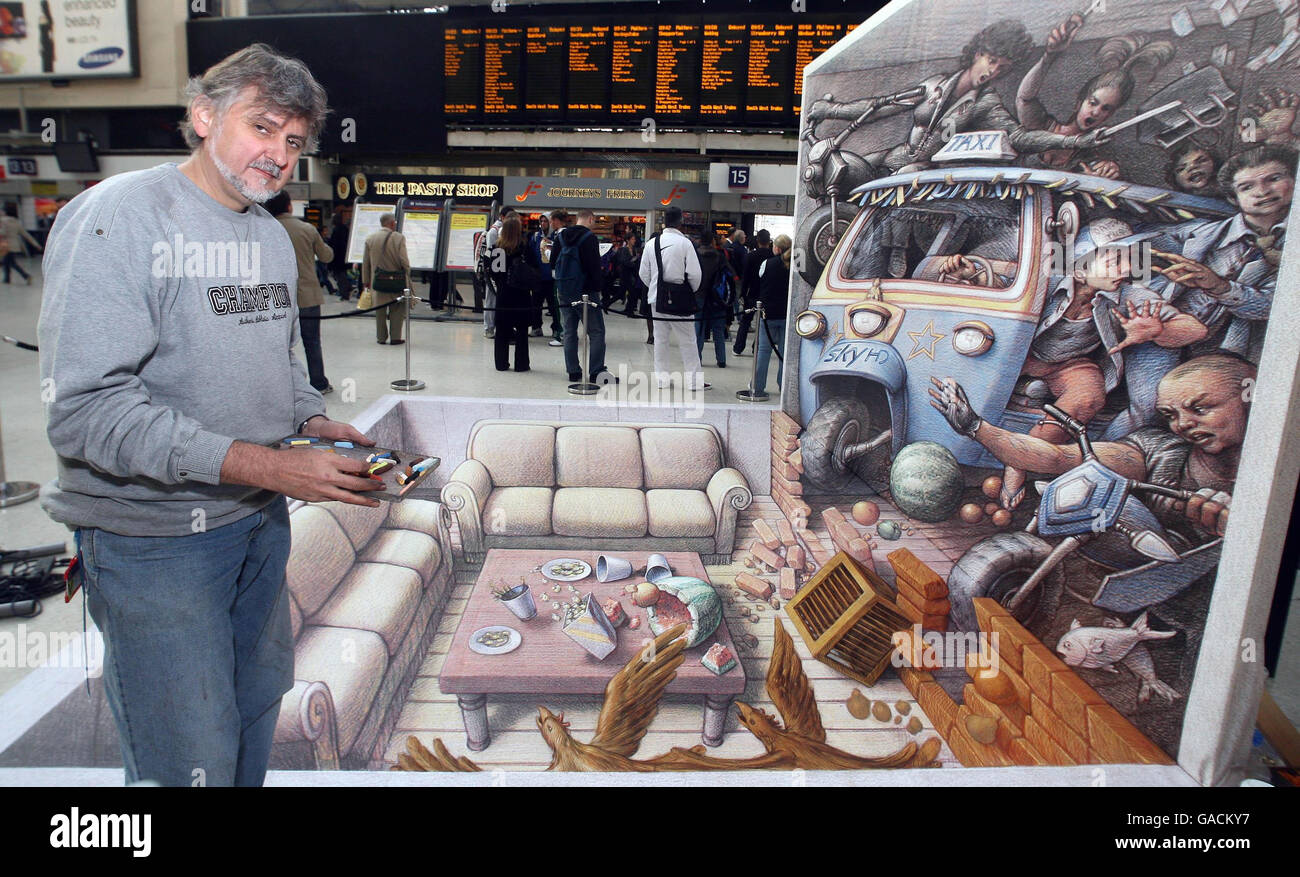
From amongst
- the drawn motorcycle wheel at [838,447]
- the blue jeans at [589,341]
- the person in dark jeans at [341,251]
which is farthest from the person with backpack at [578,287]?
the person in dark jeans at [341,251]

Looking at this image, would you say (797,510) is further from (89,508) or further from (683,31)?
(683,31)

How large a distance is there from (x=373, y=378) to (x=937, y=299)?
5378 millimetres

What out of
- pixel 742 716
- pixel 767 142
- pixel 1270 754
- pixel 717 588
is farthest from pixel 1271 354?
pixel 767 142

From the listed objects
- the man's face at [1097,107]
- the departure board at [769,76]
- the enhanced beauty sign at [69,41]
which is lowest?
the man's face at [1097,107]

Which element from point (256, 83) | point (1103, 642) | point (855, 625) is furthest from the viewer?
point (855, 625)

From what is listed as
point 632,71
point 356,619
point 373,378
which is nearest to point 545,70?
point 632,71

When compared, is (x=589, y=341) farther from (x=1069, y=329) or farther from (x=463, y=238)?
(x=1069, y=329)

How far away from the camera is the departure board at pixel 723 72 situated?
10055mm

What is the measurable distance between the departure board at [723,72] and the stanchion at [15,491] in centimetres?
827

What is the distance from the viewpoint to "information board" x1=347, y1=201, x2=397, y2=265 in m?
10.6

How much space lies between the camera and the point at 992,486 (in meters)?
3.06

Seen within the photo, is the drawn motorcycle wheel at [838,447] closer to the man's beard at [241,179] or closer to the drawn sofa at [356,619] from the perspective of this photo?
the drawn sofa at [356,619]
